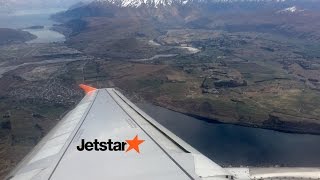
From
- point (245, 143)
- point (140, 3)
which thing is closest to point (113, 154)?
point (245, 143)

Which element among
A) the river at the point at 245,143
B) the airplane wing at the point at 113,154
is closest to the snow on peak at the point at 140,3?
the river at the point at 245,143

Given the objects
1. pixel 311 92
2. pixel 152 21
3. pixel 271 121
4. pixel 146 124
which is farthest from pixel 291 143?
pixel 152 21

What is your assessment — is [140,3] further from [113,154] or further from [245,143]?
[113,154]

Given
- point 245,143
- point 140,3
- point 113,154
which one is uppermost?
point 140,3

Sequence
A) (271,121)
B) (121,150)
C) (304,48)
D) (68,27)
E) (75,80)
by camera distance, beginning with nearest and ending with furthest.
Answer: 1. (121,150)
2. (271,121)
3. (75,80)
4. (304,48)
5. (68,27)

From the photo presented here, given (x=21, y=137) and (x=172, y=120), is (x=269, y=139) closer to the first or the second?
(x=172, y=120)

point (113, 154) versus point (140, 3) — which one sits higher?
point (140, 3)

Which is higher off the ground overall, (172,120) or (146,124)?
(146,124)
